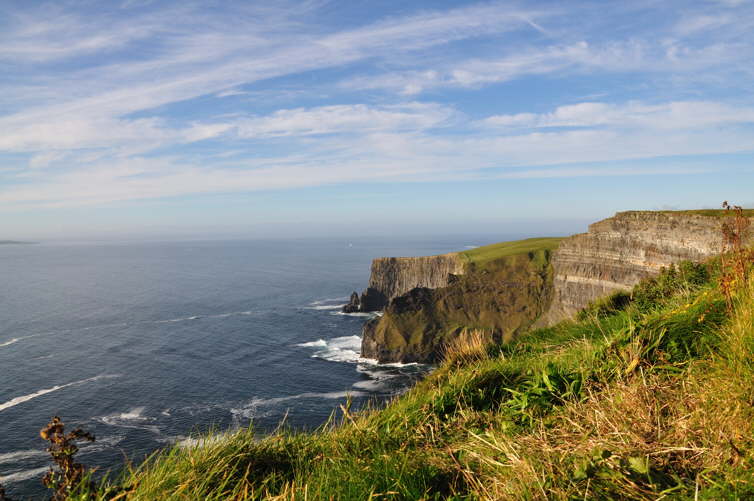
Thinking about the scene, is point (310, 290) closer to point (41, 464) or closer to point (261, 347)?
point (261, 347)

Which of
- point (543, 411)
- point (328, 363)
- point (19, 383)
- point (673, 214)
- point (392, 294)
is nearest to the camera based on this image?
point (543, 411)

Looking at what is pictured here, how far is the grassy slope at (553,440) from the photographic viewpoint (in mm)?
3697

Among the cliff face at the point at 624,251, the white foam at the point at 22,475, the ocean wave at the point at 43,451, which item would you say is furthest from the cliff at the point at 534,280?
the white foam at the point at 22,475

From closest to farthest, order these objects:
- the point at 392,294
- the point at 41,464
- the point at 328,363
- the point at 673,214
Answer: the point at 41,464
the point at 673,214
the point at 328,363
the point at 392,294

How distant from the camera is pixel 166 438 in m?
43.7

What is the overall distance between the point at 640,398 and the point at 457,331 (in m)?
78.3

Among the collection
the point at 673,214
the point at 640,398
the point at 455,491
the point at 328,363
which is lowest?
the point at 328,363

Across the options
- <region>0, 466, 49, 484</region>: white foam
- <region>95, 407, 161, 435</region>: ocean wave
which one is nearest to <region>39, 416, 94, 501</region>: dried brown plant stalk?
<region>0, 466, 49, 484</region>: white foam

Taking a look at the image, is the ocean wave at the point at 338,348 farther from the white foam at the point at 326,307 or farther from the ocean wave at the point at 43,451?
the ocean wave at the point at 43,451

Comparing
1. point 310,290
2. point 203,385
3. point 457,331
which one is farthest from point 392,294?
point 203,385

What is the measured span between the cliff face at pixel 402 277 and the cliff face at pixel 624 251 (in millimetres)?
42471

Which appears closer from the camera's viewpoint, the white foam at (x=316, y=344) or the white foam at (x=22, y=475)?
the white foam at (x=22, y=475)

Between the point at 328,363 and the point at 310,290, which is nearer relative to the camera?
the point at 328,363

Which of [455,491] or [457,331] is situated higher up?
[455,491]
